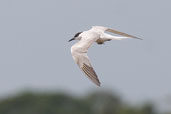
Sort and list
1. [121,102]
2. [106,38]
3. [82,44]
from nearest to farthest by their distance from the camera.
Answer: [82,44] < [106,38] < [121,102]

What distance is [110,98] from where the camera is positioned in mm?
48469

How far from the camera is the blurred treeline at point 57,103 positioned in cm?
4847

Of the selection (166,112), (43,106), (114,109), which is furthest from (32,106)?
(166,112)

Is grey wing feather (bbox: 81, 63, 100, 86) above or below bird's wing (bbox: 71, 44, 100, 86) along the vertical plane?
below

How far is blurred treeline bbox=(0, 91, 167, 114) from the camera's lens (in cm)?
4847

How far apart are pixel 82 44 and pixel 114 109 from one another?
98.6 feet

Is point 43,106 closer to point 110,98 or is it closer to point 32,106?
point 32,106

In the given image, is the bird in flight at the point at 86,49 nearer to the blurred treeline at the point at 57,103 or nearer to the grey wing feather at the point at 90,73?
the grey wing feather at the point at 90,73

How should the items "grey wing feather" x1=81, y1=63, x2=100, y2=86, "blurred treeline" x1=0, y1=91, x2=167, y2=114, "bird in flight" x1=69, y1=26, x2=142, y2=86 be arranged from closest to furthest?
"grey wing feather" x1=81, y1=63, x2=100, y2=86
"bird in flight" x1=69, y1=26, x2=142, y2=86
"blurred treeline" x1=0, y1=91, x2=167, y2=114

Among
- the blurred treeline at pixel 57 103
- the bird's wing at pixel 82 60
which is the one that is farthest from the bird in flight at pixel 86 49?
the blurred treeline at pixel 57 103

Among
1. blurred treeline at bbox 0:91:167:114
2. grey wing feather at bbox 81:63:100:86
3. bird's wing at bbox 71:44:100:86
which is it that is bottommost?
grey wing feather at bbox 81:63:100:86

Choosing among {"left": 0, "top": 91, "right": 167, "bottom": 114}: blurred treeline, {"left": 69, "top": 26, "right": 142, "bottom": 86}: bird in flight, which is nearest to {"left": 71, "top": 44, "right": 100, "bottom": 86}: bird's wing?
{"left": 69, "top": 26, "right": 142, "bottom": 86}: bird in flight

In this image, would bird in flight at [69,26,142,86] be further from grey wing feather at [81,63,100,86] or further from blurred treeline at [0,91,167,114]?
blurred treeline at [0,91,167,114]

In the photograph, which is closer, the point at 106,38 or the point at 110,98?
the point at 106,38
